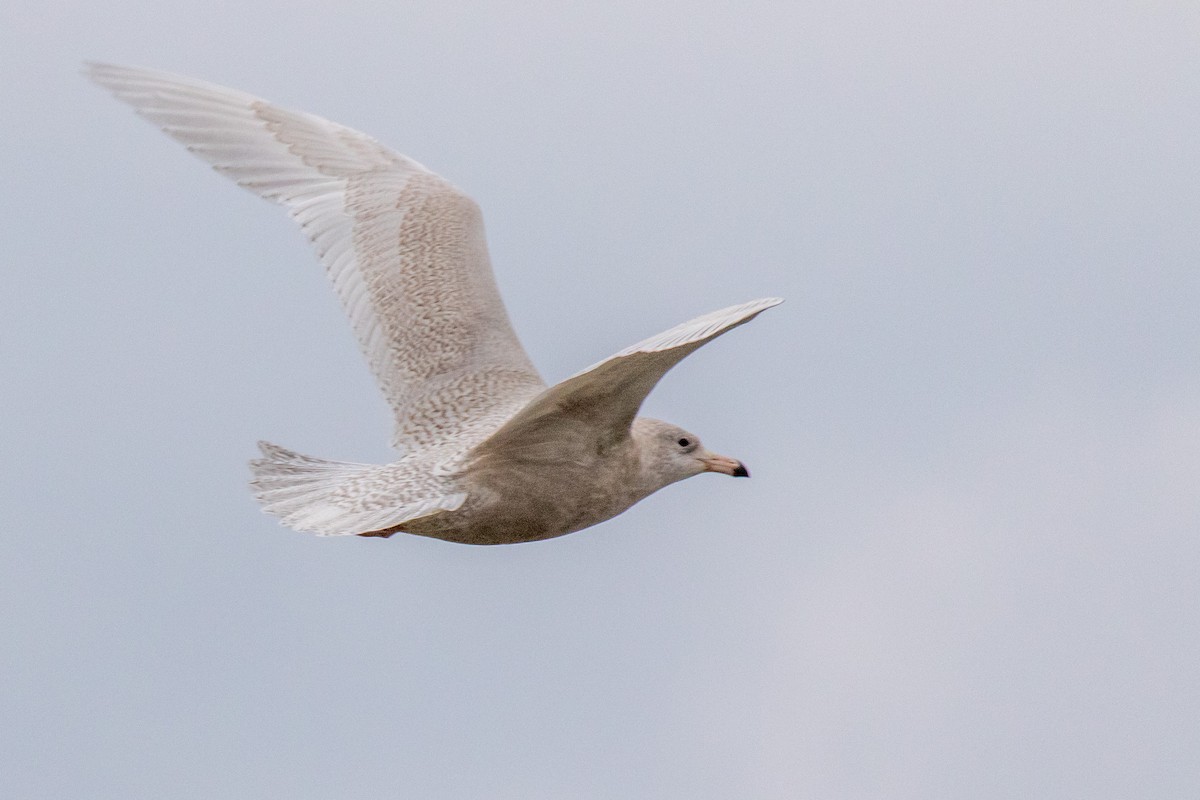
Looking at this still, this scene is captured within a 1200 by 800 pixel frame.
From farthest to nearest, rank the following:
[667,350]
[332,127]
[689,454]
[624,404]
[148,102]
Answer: [332,127] < [148,102] < [689,454] < [624,404] < [667,350]

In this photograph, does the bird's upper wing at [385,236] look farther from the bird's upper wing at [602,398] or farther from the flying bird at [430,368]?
the bird's upper wing at [602,398]

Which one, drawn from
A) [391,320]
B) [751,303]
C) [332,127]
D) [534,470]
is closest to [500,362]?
[391,320]

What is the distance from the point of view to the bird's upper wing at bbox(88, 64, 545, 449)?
11797 millimetres

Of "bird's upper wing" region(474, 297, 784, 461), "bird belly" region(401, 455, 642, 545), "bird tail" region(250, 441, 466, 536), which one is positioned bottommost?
"bird belly" region(401, 455, 642, 545)

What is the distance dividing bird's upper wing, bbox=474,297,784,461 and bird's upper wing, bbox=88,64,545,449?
4.45ft

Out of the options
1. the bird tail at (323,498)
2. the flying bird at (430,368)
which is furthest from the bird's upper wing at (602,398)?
the bird tail at (323,498)

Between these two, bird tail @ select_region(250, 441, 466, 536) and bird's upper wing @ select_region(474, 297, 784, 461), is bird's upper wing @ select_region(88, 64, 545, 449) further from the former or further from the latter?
bird's upper wing @ select_region(474, 297, 784, 461)

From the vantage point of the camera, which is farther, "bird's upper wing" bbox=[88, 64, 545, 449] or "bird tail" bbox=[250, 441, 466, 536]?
"bird's upper wing" bbox=[88, 64, 545, 449]

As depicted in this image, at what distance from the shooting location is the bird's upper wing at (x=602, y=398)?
8.17 metres

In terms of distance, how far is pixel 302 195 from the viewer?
12805mm

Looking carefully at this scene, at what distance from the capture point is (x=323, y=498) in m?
10.5

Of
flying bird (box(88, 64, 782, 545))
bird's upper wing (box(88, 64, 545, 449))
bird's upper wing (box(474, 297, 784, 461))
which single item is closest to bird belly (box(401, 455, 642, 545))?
flying bird (box(88, 64, 782, 545))

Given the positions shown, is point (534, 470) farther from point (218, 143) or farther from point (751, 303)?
point (218, 143)

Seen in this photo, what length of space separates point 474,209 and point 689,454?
2.94 m
